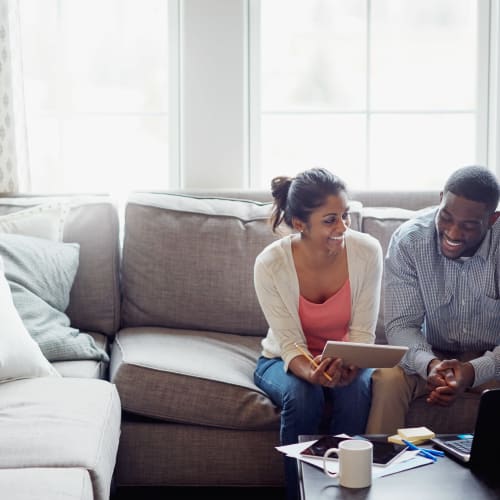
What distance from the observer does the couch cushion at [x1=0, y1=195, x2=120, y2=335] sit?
9.20ft

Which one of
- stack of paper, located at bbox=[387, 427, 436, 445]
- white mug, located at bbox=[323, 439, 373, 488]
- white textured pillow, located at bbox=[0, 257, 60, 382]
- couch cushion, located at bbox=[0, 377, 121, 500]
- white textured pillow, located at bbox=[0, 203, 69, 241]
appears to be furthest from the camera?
white textured pillow, located at bbox=[0, 203, 69, 241]

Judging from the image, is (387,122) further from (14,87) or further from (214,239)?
(14,87)

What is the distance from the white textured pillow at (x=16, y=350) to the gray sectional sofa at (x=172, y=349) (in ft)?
0.15

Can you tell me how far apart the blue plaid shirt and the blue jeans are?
9.1 inches

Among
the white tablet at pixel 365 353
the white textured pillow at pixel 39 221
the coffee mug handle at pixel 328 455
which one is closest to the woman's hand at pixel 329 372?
the white tablet at pixel 365 353

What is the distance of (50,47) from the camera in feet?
10.9

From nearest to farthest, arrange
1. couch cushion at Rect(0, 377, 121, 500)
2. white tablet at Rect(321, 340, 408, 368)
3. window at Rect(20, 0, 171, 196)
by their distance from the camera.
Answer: couch cushion at Rect(0, 377, 121, 500)
white tablet at Rect(321, 340, 408, 368)
window at Rect(20, 0, 171, 196)

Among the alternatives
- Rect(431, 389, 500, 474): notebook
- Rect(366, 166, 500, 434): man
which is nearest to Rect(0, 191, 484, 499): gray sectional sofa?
Rect(366, 166, 500, 434): man

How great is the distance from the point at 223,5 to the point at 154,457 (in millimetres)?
1822

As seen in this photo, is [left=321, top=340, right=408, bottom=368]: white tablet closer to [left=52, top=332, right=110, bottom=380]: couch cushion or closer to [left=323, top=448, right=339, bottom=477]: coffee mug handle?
[left=323, top=448, right=339, bottom=477]: coffee mug handle

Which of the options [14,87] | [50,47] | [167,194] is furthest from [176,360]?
[50,47]

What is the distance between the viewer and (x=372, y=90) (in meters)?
3.44

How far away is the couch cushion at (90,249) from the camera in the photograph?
280cm

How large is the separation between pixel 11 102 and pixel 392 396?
1781 mm
